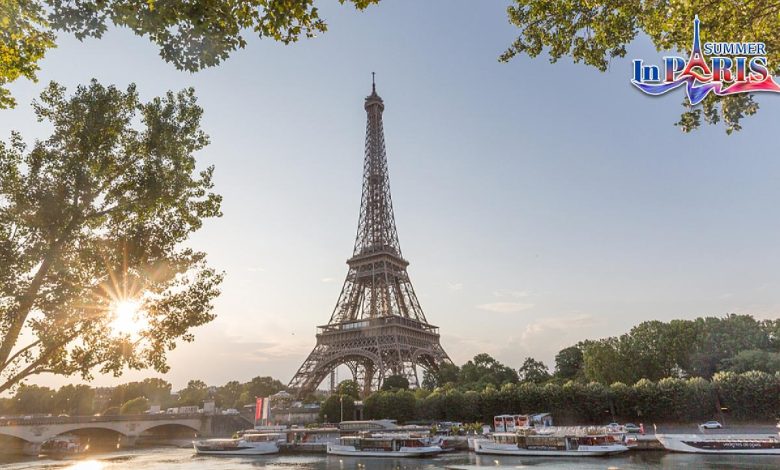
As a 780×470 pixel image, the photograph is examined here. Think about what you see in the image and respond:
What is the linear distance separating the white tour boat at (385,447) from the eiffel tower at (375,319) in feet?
68.1

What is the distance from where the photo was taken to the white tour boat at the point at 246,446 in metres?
53.0

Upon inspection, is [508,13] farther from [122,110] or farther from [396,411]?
[396,411]

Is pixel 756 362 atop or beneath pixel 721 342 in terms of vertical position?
beneath

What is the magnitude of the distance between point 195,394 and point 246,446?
86.4 m

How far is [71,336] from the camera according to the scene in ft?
39.2

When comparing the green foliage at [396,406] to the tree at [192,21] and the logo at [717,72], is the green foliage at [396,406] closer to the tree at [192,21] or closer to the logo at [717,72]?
the logo at [717,72]

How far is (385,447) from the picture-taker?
46750 millimetres

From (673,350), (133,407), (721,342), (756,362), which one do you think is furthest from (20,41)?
(133,407)

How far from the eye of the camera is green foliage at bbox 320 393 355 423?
2633 inches

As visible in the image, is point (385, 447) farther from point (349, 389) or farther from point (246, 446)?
point (349, 389)

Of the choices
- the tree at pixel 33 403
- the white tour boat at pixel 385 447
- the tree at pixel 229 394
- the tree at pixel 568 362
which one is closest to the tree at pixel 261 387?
the tree at pixel 229 394

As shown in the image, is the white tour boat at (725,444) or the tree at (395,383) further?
the tree at (395,383)

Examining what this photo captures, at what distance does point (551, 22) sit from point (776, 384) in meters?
49.7

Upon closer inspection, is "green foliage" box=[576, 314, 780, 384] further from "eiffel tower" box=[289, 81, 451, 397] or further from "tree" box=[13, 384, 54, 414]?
"tree" box=[13, 384, 54, 414]
